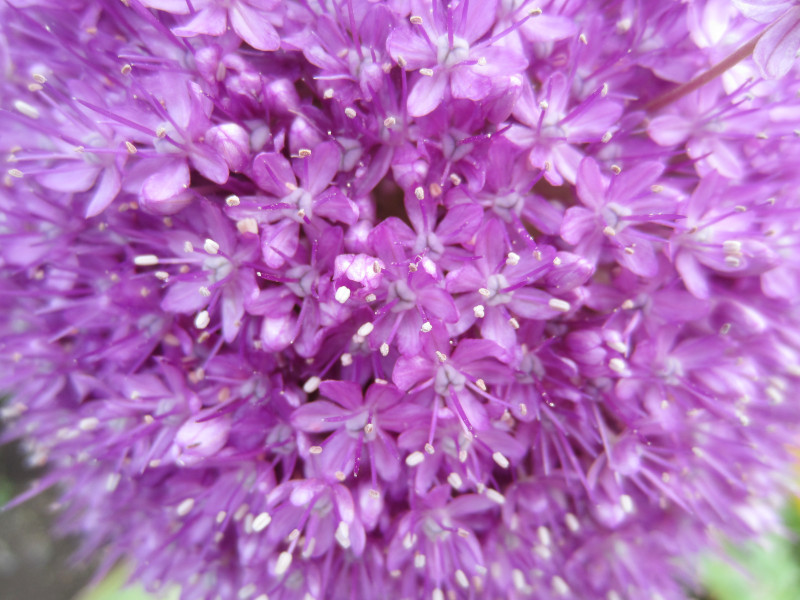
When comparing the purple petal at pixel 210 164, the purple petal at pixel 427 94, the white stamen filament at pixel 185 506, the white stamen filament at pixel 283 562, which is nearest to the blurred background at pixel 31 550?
the white stamen filament at pixel 185 506

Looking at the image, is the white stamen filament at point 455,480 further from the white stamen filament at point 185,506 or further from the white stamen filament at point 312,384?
the white stamen filament at point 185,506

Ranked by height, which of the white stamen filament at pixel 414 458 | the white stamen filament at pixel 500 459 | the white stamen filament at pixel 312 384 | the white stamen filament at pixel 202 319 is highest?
the white stamen filament at pixel 202 319

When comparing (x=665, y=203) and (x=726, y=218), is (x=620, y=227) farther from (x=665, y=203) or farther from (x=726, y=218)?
(x=726, y=218)

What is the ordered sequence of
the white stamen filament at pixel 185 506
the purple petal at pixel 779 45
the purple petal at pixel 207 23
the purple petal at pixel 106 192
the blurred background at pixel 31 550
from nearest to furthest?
the purple petal at pixel 779 45 → the purple petal at pixel 207 23 → the purple petal at pixel 106 192 → the white stamen filament at pixel 185 506 → the blurred background at pixel 31 550

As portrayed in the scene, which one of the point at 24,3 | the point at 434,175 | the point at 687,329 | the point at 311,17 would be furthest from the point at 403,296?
the point at 24,3

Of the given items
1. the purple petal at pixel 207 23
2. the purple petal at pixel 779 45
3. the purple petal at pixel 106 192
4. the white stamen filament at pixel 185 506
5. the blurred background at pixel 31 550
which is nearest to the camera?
the purple petal at pixel 779 45

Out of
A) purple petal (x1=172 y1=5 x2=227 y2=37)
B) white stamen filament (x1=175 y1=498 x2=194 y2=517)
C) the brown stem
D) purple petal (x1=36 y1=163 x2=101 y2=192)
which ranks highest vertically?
the brown stem

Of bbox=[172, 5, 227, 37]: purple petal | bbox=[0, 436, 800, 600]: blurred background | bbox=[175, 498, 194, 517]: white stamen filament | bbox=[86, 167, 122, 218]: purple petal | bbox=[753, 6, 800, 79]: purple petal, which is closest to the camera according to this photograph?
bbox=[753, 6, 800, 79]: purple petal

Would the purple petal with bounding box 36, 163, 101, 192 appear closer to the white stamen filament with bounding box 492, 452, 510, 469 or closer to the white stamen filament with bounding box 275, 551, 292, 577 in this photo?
the white stamen filament with bounding box 275, 551, 292, 577

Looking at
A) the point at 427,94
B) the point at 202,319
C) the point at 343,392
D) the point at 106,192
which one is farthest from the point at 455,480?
the point at 106,192

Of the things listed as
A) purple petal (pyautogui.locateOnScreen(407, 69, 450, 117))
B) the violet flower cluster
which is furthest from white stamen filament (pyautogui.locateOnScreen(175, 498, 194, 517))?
purple petal (pyautogui.locateOnScreen(407, 69, 450, 117))
